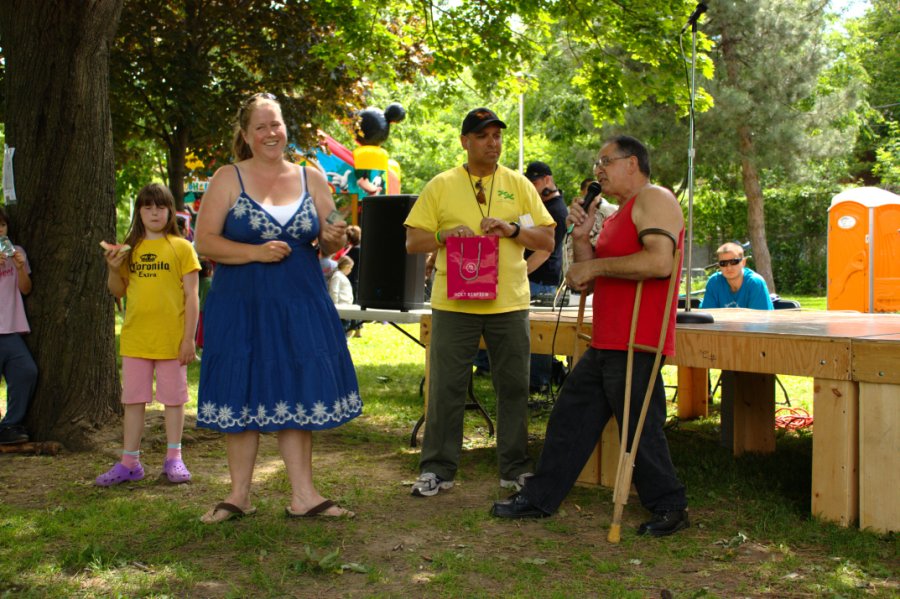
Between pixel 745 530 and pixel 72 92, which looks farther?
pixel 72 92

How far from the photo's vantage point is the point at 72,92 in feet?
20.3

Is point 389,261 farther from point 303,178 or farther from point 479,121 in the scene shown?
point 303,178

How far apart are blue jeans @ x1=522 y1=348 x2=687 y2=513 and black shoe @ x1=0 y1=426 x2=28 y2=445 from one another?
3360 millimetres

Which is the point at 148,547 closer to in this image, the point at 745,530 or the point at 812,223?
the point at 745,530

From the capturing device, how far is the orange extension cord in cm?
761

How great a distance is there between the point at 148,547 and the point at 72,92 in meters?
3.31

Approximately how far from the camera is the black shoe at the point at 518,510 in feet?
15.5

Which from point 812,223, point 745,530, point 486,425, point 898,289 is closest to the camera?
point 745,530

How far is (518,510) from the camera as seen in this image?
186 inches

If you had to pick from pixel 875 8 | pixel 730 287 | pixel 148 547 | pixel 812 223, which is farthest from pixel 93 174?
pixel 875 8

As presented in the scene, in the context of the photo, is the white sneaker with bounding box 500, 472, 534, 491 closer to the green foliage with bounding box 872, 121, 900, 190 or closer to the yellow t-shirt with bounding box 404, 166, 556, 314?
the yellow t-shirt with bounding box 404, 166, 556, 314

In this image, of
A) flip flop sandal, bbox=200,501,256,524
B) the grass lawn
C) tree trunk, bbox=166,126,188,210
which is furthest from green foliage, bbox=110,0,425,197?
flip flop sandal, bbox=200,501,256,524

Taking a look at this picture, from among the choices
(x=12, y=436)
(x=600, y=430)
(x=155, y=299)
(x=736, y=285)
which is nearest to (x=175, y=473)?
(x=155, y=299)

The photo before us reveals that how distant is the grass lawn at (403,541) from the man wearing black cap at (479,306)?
255mm
